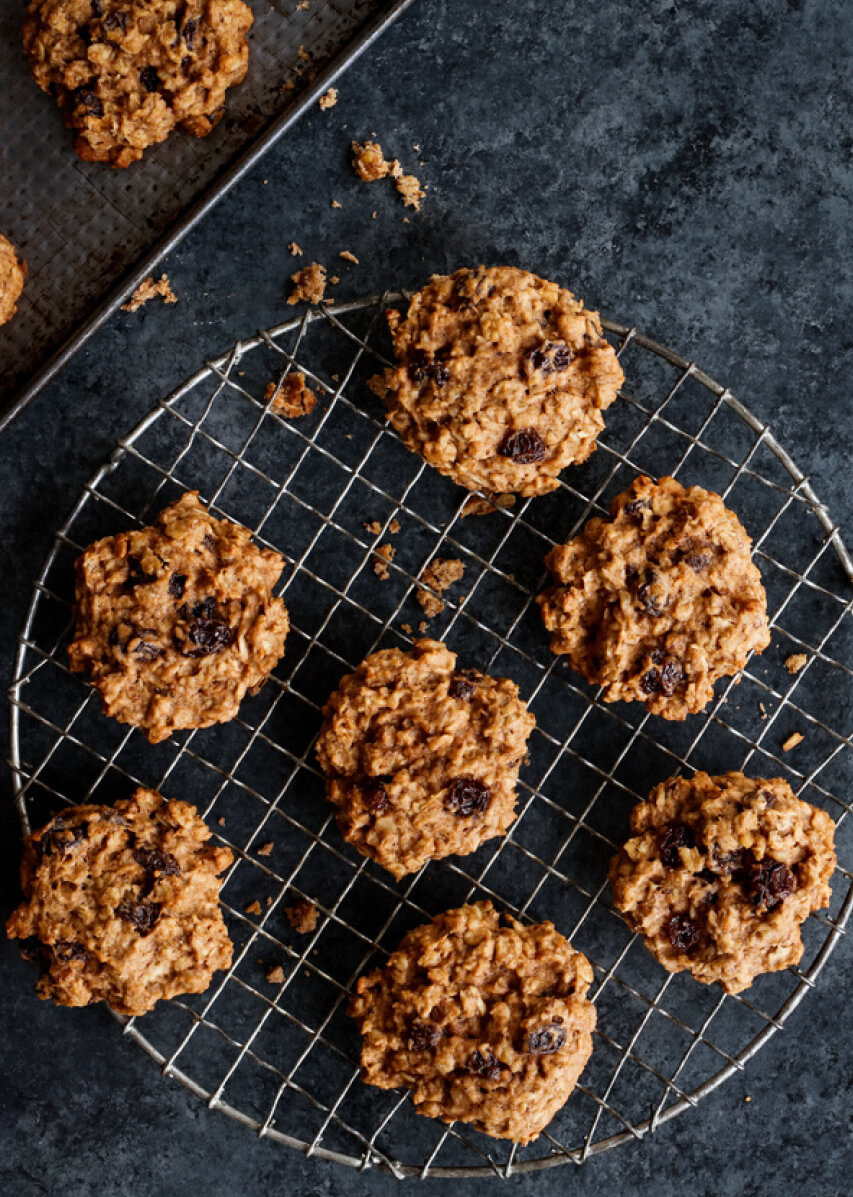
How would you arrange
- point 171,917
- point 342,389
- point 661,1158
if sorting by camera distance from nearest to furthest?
1. point 171,917
2. point 342,389
3. point 661,1158

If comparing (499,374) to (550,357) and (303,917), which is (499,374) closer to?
(550,357)

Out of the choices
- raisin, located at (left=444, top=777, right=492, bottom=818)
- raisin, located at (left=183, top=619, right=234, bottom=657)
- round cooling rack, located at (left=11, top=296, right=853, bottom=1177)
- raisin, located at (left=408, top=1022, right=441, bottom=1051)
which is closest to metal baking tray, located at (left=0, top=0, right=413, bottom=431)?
round cooling rack, located at (left=11, top=296, right=853, bottom=1177)

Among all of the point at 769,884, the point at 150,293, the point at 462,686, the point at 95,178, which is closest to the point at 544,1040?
the point at 769,884

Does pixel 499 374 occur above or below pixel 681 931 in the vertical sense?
above

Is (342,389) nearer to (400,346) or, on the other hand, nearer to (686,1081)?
(400,346)

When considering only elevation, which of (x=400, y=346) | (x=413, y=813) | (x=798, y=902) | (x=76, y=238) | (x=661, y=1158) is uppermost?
(x=76, y=238)

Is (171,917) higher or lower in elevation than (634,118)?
lower

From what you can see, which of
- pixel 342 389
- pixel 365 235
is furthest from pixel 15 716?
pixel 365 235

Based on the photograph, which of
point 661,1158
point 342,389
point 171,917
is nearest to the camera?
point 171,917
